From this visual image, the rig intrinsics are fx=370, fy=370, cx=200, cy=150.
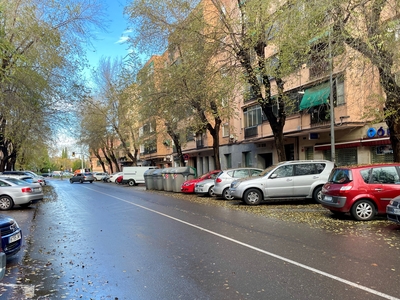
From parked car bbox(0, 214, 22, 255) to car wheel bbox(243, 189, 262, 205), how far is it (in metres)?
9.96

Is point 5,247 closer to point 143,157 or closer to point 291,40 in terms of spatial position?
point 291,40

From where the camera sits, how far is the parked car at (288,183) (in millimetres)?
14820

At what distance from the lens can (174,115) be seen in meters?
24.0

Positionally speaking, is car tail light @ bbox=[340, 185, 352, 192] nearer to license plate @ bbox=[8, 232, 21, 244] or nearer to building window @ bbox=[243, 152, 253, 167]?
Result: license plate @ bbox=[8, 232, 21, 244]

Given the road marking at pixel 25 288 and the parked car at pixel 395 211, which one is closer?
the road marking at pixel 25 288

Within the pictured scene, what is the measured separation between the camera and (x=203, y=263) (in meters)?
6.26

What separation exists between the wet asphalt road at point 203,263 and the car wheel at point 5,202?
595 cm

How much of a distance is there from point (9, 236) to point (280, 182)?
10.8 metres

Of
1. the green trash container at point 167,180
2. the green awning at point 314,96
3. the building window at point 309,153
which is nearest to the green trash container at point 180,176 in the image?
the green trash container at point 167,180

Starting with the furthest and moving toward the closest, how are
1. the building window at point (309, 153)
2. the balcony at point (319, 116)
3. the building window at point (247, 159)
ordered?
the building window at point (247, 159) → the building window at point (309, 153) → the balcony at point (319, 116)

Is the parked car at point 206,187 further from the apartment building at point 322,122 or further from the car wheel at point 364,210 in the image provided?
the car wheel at point 364,210

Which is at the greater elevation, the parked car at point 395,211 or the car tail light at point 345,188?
the car tail light at point 345,188

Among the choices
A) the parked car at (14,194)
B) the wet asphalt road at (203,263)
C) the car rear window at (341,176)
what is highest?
the car rear window at (341,176)

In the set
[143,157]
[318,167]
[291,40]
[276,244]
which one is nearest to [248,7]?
[291,40]
